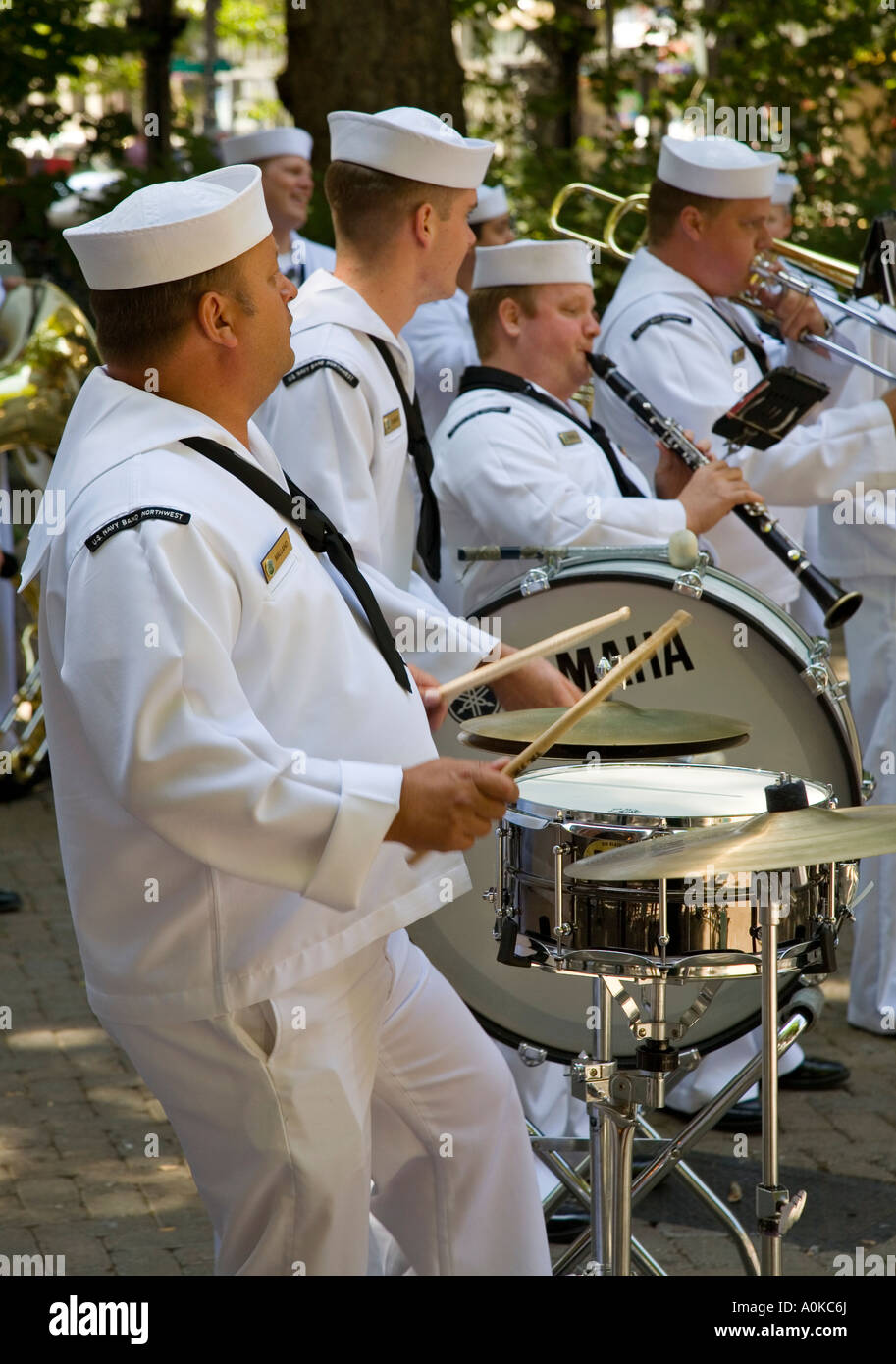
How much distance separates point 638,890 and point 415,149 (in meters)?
1.90

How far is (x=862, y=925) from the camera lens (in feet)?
16.4

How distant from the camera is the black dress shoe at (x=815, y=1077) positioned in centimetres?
467

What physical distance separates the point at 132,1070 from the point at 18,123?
7.67 meters

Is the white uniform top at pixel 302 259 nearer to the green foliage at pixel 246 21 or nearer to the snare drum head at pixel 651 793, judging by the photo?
the snare drum head at pixel 651 793

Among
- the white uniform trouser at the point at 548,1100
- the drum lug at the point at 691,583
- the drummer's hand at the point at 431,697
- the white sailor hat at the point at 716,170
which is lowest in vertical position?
the white uniform trouser at the point at 548,1100

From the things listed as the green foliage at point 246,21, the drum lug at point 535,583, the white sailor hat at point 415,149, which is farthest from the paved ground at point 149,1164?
the green foliage at point 246,21

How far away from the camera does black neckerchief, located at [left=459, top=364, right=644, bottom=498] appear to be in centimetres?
448

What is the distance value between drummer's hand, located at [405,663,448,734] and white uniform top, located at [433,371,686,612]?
102 centimetres

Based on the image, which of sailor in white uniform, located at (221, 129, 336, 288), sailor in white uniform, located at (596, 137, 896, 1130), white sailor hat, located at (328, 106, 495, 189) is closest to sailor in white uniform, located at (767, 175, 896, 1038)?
sailor in white uniform, located at (596, 137, 896, 1130)

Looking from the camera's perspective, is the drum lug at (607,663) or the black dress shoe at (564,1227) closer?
the drum lug at (607,663)

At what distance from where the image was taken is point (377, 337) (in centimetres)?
380

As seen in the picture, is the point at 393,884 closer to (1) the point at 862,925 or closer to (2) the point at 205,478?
(2) the point at 205,478

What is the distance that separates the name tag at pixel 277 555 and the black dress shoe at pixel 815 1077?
2674 mm

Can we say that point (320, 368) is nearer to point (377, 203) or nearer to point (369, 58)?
point (377, 203)
